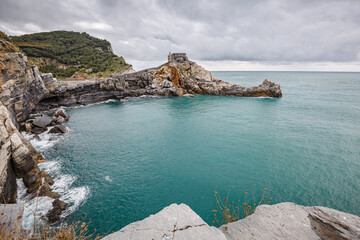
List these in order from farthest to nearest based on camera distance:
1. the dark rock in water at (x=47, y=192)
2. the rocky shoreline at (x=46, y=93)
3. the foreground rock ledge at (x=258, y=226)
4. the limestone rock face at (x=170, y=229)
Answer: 1. the dark rock in water at (x=47, y=192)
2. the rocky shoreline at (x=46, y=93)
3. the foreground rock ledge at (x=258, y=226)
4. the limestone rock face at (x=170, y=229)

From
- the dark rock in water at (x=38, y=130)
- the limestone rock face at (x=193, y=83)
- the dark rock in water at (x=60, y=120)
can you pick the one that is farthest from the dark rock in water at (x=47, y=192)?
the limestone rock face at (x=193, y=83)

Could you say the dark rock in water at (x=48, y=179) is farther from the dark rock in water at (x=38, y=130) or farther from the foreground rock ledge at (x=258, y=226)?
the dark rock in water at (x=38, y=130)

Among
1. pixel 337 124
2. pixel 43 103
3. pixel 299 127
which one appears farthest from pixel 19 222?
pixel 43 103

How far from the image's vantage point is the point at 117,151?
22.7m

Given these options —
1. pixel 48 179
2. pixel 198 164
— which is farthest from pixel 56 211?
pixel 198 164

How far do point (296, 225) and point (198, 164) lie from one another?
45.1 ft

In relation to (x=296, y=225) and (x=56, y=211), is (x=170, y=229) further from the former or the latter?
(x=56, y=211)

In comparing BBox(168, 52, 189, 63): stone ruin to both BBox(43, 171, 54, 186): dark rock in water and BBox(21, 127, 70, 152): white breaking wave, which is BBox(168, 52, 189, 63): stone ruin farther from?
BBox(43, 171, 54, 186): dark rock in water

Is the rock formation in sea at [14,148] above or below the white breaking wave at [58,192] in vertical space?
above

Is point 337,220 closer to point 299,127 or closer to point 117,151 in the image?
point 117,151

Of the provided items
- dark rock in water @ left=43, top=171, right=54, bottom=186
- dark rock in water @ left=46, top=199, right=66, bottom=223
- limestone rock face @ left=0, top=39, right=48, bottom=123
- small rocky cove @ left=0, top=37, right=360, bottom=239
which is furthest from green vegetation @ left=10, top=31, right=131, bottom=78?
dark rock in water @ left=46, top=199, right=66, bottom=223

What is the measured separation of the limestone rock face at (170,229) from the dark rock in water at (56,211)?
11.4m

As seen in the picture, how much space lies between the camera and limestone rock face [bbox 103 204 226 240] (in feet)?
15.5

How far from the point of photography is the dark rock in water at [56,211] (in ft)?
40.2
